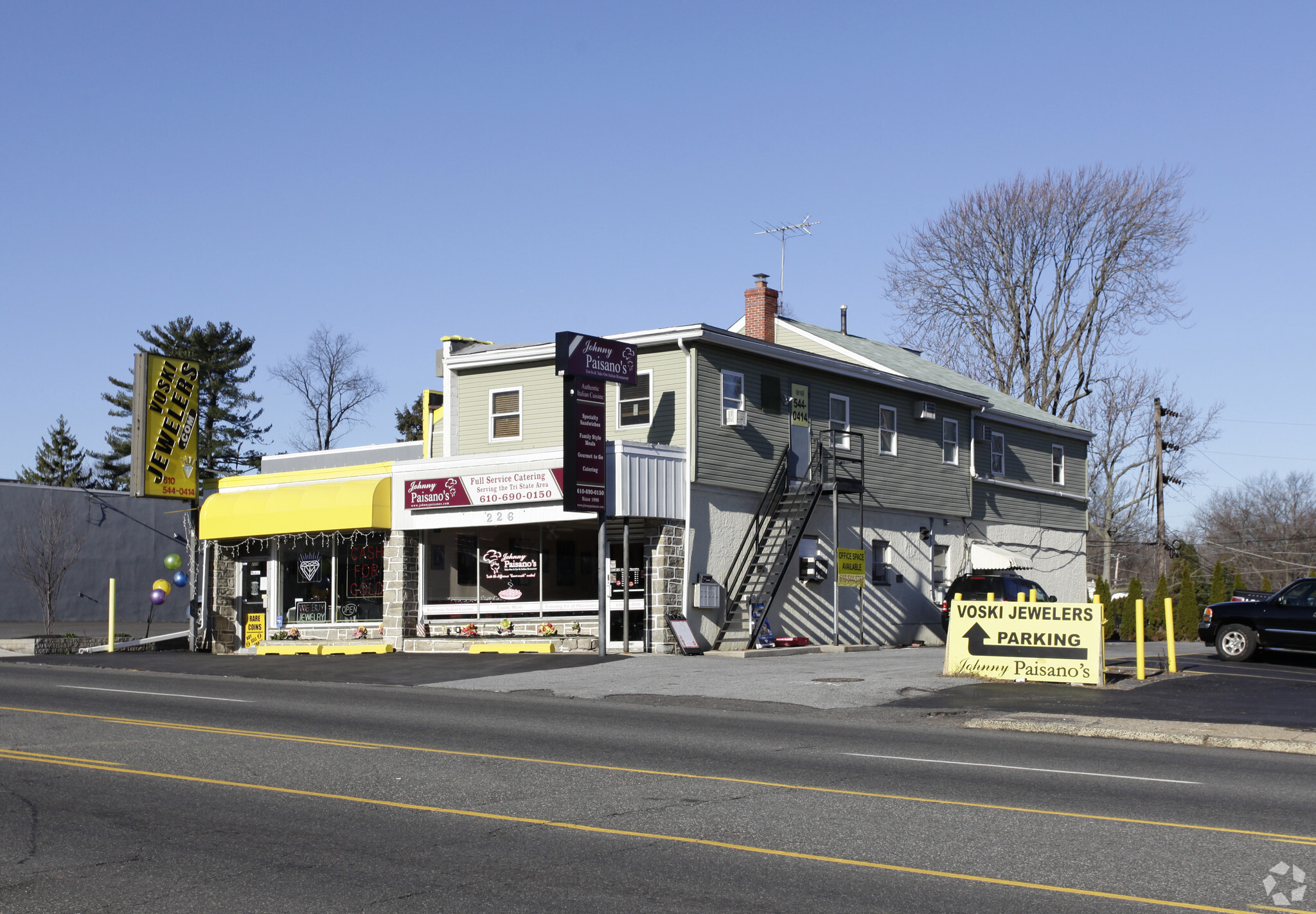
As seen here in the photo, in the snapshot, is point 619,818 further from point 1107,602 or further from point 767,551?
point 1107,602

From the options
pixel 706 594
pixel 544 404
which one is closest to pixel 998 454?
pixel 706 594

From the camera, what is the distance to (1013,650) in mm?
19875

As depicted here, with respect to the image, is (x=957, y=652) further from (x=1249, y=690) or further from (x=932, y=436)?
(x=932, y=436)

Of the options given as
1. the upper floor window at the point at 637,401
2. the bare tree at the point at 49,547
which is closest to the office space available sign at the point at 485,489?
the upper floor window at the point at 637,401

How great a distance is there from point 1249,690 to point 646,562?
12044mm

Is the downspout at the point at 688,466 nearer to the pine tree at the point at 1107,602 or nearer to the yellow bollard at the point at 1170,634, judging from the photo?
the yellow bollard at the point at 1170,634

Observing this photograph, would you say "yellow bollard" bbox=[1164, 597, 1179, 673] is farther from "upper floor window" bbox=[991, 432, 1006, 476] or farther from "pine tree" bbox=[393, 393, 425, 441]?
"pine tree" bbox=[393, 393, 425, 441]

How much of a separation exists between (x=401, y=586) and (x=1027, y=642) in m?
14.2

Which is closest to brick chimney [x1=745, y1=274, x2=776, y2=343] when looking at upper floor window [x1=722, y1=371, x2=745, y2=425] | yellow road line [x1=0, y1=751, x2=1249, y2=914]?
upper floor window [x1=722, y1=371, x2=745, y2=425]

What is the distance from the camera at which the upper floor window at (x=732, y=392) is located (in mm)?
28453

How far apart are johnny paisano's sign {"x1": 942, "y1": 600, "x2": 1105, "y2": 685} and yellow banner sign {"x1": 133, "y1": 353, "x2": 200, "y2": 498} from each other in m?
19.1

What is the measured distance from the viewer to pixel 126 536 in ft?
160

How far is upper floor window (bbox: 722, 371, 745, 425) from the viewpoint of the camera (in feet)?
93.4

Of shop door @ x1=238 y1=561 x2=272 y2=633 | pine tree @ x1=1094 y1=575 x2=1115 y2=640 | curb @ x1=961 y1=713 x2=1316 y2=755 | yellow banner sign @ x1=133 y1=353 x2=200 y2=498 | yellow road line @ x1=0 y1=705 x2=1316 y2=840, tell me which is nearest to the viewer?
yellow road line @ x1=0 y1=705 x2=1316 y2=840
